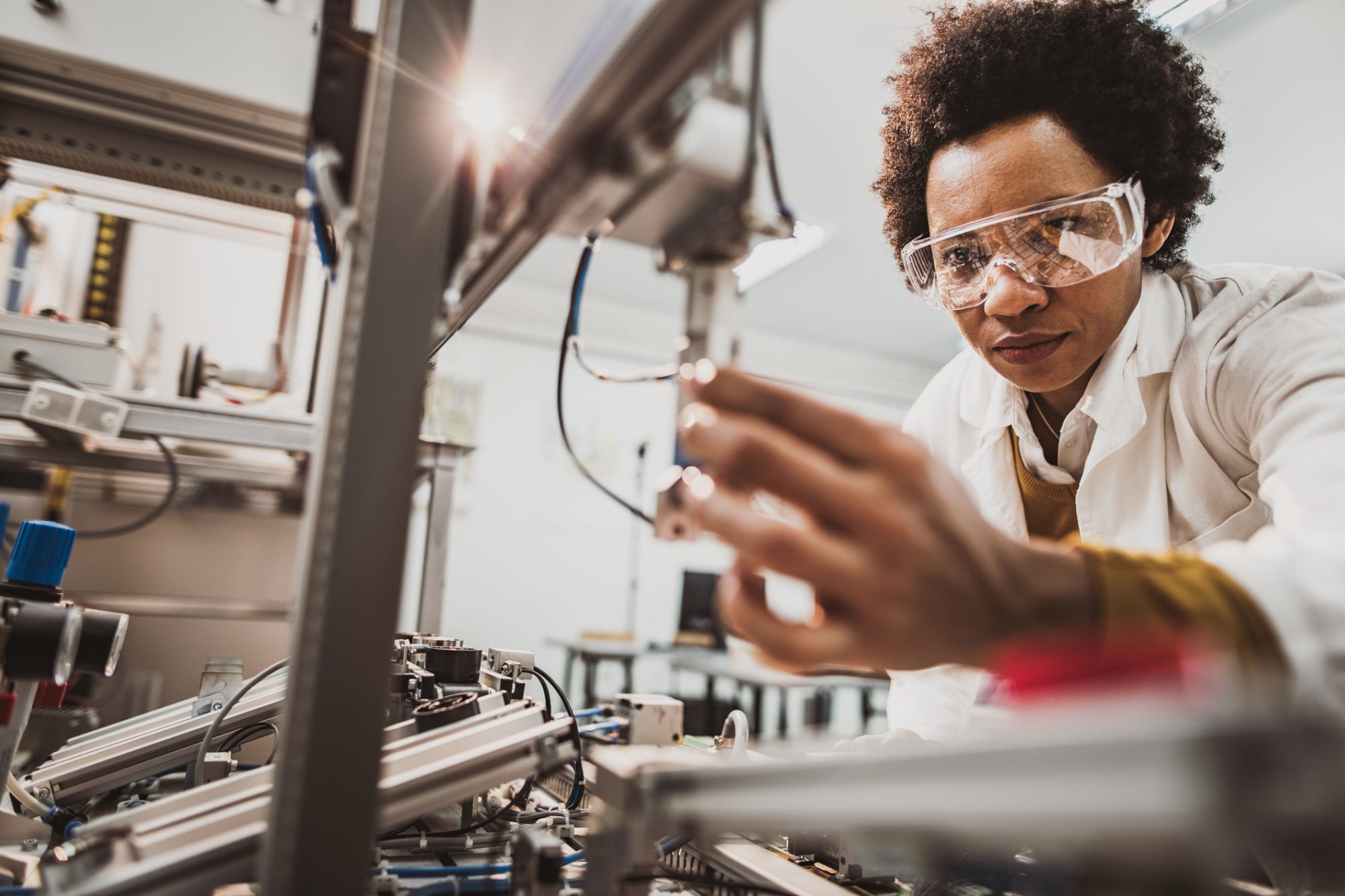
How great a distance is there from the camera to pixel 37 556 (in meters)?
0.87

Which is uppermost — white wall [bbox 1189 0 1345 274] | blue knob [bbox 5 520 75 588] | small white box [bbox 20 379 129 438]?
white wall [bbox 1189 0 1345 274]

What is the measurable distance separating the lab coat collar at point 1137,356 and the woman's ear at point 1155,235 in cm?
8

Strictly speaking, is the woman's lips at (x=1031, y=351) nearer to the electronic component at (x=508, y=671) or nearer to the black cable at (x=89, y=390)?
the electronic component at (x=508, y=671)

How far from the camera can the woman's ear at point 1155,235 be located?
48.2 inches

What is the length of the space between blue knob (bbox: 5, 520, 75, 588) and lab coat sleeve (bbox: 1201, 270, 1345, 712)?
1109 mm

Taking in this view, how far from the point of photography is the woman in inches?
16.3

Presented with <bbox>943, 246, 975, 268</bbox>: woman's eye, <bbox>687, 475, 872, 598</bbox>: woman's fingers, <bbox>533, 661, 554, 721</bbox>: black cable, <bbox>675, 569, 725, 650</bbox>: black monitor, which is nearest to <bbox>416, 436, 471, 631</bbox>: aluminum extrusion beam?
<bbox>533, 661, 554, 721</bbox>: black cable

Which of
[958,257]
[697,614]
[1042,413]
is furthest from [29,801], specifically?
[697,614]

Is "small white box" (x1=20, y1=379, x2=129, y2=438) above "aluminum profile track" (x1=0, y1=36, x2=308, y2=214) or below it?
below

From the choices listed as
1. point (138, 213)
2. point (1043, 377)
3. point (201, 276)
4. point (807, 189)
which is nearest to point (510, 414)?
point (807, 189)

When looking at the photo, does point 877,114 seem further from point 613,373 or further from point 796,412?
point 796,412

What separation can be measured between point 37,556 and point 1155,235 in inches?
62.8

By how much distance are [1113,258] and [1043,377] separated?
0.62ft

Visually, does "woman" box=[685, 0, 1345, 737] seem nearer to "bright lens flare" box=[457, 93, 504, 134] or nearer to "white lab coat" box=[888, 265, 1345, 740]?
"white lab coat" box=[888, 265, 1345, 740]
